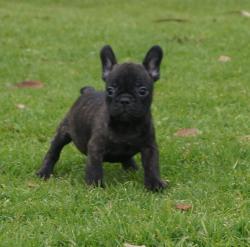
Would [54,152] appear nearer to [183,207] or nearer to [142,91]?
[142,91]

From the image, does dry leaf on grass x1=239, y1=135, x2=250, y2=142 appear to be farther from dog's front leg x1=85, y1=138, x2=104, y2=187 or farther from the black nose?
the black nose

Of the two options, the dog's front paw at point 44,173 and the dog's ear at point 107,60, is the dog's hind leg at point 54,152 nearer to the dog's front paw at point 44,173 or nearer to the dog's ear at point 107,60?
the dog's front paw at point 44,173

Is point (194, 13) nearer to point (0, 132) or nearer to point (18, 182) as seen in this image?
point (0, 132)

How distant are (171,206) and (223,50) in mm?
→ 10335

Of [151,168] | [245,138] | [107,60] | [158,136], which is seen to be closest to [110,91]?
[107,60]

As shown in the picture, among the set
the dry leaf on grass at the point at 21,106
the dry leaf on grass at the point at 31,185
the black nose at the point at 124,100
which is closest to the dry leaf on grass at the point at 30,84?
the dry leaf on grass at the point at 21,106

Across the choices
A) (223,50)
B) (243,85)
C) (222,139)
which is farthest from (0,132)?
(223,50)

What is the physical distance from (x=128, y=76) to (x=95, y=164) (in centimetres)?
95

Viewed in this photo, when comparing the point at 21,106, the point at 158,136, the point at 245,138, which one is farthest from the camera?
the point at 21,106

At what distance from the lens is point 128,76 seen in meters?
6.87

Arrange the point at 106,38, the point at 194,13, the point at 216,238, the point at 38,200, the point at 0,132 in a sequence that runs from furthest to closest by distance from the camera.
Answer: the point at 194,13, the point at 106,38, the point at 0,132, the point at 38,200, the point at 216,238

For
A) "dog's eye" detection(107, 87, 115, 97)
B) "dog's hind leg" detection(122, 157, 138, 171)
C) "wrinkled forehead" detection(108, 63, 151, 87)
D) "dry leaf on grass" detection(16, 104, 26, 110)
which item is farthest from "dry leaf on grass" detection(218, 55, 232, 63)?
"dog's eye" detection(107, 87, 115, 97)

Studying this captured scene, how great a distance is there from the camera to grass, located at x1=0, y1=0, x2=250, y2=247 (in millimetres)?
5430

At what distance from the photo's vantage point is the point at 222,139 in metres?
9.05
